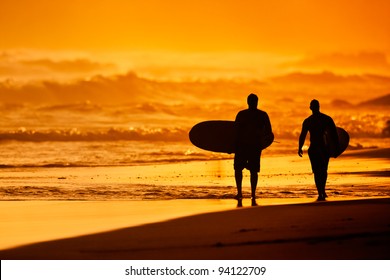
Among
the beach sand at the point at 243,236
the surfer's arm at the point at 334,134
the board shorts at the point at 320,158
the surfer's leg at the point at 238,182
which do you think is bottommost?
the beach sand at the point at 243,236

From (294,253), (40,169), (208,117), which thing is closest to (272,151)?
(40,169)

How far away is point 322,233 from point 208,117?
170ft

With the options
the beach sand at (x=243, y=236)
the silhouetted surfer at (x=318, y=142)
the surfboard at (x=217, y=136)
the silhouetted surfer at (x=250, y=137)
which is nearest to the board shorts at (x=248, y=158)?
the silhouetted surfer at (x=250, y=137)

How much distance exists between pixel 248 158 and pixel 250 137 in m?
0.32

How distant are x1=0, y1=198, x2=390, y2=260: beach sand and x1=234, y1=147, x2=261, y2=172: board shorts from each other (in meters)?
1.72

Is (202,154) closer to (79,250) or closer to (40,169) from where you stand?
(40,169)

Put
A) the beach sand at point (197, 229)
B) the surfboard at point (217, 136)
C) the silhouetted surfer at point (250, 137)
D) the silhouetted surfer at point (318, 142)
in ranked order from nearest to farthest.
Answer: the beach sand at point (197, 229), the silhouetted surfer at point (250, 137), the silhouetted surfer at point (318, 142), the surfboard at point (217, 136)

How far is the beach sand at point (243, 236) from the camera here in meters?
9.90

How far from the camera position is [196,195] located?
16688 millimetres

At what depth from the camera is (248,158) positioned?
1519cm

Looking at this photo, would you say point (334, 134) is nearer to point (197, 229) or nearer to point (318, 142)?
point (318, 142)

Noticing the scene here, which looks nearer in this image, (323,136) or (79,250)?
(79,250)

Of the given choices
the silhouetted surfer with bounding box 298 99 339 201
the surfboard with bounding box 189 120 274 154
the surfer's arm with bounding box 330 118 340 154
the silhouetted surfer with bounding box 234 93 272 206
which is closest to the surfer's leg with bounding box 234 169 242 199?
the silhouetted surfer with bounding box 234 93 272 206

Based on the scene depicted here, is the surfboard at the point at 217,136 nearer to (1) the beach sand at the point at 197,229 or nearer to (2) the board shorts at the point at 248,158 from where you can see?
(1) the beach sand at the point at 197,229
